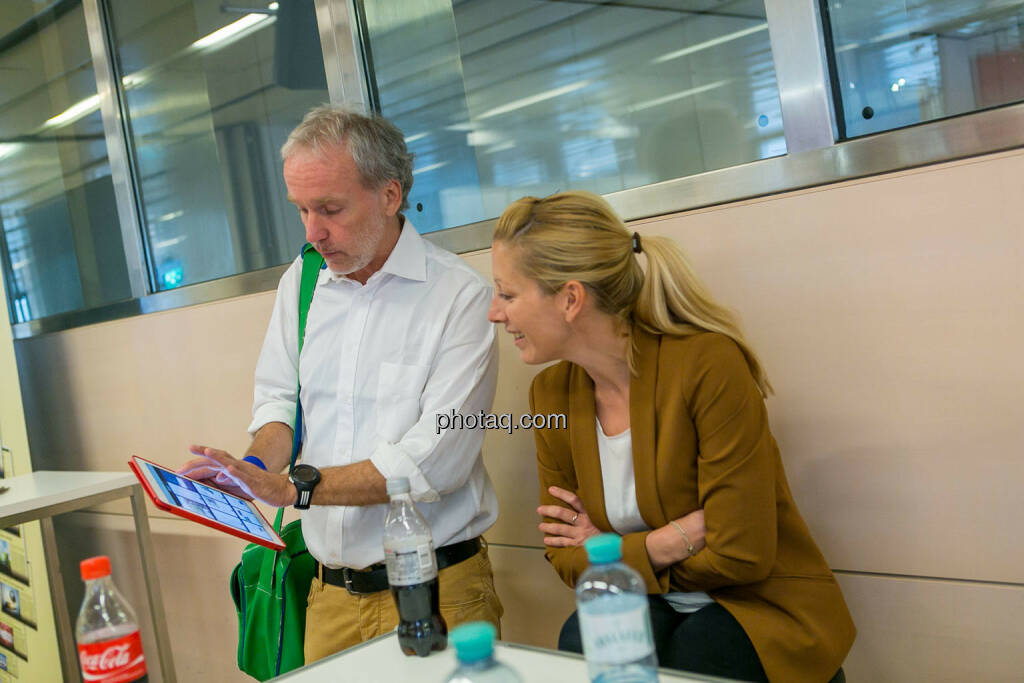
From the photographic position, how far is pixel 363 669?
4.55 feet

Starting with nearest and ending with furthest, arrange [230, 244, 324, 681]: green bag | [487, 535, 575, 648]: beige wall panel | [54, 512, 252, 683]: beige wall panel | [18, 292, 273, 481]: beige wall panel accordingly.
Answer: [230, 244, 324, 681]: green bag
[487, 535, 575, 648]: beige wall panel
[18, 292, 273, 481]: beige wall panel
[54, 512, 252, 683]: beige wall panel

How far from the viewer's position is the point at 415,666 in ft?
4.46

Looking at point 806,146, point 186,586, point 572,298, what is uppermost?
point 806,146

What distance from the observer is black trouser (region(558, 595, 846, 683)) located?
5.02 feet

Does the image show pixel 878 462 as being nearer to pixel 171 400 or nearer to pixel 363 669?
pixel 363 669

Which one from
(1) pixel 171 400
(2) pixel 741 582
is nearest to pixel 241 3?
(1) pixel 171 400

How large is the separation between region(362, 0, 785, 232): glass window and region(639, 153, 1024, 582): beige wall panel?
0.23 m

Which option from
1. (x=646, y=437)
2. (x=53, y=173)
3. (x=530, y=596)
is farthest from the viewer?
(x=53, y=173)

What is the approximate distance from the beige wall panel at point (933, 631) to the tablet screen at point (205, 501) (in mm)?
1200

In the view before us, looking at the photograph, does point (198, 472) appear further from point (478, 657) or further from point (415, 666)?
point (478, 657)

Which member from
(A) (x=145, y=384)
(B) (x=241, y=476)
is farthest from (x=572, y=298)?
(A) (x=145, y=384)

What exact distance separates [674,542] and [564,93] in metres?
1.24

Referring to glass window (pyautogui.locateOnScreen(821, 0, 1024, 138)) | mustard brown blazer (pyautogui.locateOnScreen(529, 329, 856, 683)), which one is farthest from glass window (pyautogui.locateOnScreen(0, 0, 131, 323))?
glass window (pyautogui.locateOnScreen(821, 0, 1024, 138))

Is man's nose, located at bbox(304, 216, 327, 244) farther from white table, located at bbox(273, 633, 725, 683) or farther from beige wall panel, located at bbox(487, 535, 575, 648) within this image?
beige wall panel, located at bbox(487, 535, 575, 648)
